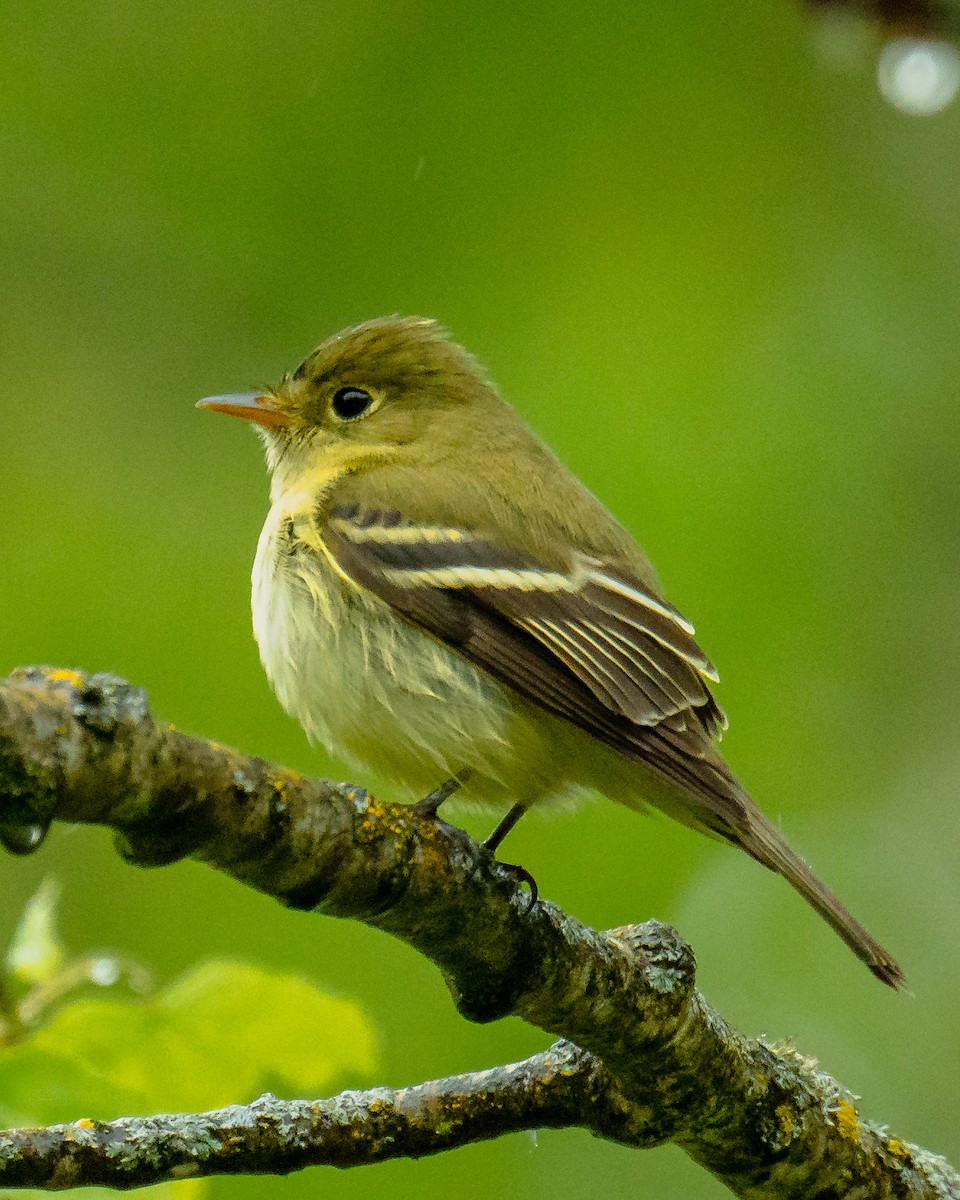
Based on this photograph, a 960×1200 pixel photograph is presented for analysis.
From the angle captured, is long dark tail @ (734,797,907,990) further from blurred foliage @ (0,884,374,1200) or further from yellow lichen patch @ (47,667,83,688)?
yellow lichen patch @ (47,667,83,688)

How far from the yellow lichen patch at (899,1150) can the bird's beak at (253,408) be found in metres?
3.02

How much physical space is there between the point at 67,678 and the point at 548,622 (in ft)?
6.82

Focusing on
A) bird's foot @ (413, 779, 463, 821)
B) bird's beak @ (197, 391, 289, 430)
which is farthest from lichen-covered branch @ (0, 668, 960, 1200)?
bird's beak @ (197, 391, 289, 430)

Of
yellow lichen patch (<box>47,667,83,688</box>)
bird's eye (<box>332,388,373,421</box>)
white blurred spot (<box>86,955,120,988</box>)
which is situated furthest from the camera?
bird's eye (<box>332,388,373,421</box>)

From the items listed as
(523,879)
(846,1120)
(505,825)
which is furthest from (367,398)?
(846,1120)

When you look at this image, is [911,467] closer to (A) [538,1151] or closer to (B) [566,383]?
(B) [566,383]

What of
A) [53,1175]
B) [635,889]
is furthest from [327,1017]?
[635,889]

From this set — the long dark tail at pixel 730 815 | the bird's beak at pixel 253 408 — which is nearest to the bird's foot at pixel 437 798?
the long dark tail at pixel 730 815

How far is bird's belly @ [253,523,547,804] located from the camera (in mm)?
4082

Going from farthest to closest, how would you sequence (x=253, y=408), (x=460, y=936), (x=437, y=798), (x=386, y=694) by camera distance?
1. (x=253, y=408)
2. (x=386, y=694)
3. (x=437, y=798)
4. (x=460, y=936)

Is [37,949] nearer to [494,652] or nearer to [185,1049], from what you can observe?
[185,1049]

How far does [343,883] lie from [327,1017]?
1.27ft

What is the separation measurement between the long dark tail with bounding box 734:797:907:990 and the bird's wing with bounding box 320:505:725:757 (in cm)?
29

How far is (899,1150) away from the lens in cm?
369
